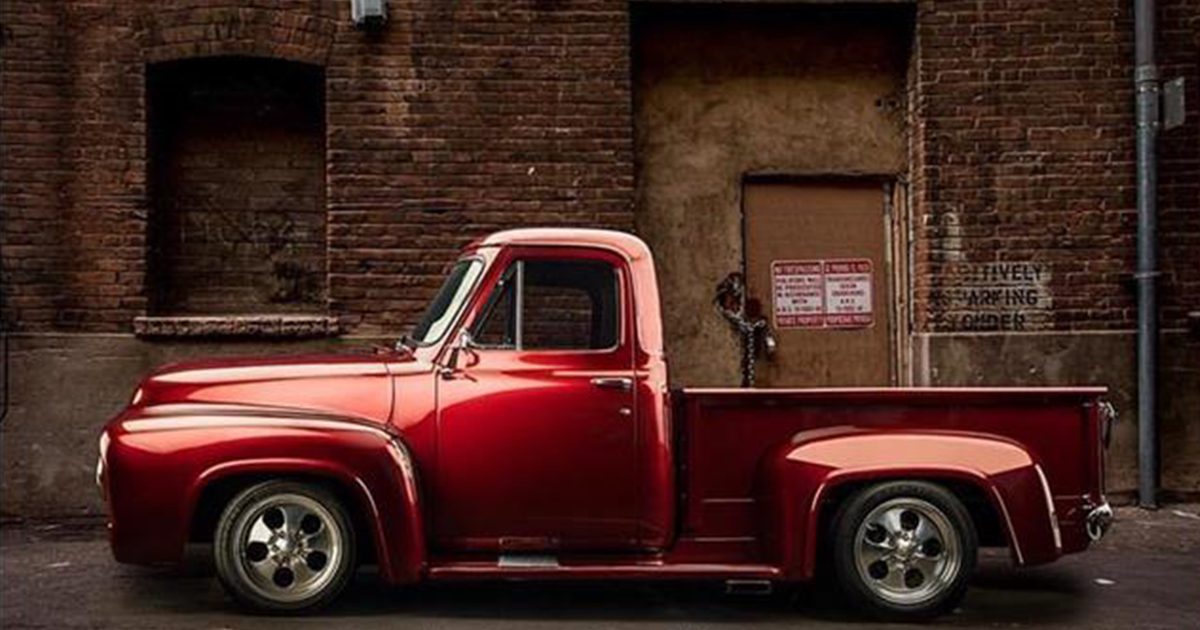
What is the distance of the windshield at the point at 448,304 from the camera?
6.45 meters

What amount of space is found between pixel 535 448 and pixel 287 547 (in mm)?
1255

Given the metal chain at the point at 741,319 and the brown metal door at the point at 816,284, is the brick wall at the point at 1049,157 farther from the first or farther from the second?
the metal chain at the point at 741,319

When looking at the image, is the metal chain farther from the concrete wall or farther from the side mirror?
the side mirror

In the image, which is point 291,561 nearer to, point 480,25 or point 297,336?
point 297,336

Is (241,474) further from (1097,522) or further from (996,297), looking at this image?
(996,297)

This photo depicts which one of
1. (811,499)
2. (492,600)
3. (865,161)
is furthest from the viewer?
(865,161)

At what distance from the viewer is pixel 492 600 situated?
6.72m

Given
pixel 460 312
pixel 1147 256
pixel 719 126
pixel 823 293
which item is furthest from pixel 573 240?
pixel 1147 256

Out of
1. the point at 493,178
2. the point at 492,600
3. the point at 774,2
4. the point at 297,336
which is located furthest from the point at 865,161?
the point at 492,600

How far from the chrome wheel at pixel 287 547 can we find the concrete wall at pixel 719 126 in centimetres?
477

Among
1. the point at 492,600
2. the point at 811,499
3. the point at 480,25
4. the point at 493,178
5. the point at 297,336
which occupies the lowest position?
the point at 492,600

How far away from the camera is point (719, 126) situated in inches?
417

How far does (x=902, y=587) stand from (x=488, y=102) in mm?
5320

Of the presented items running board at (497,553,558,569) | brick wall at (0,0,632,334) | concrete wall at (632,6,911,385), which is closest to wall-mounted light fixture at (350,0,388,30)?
brick wall at (0,0,632,334)
